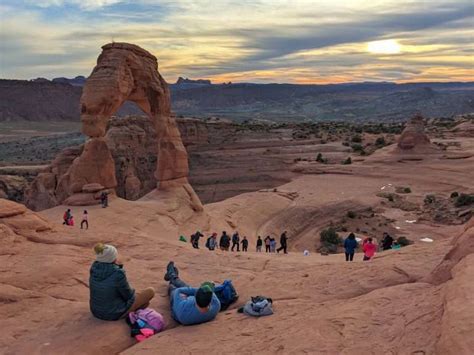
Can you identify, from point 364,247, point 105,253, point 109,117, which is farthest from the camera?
point 109,117

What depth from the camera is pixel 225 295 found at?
7.52m

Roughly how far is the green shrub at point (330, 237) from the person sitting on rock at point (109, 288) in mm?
18900

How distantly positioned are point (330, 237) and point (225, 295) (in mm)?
18429

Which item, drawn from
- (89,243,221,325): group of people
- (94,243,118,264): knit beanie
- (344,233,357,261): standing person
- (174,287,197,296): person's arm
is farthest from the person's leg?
(344,233,357,261): standing person

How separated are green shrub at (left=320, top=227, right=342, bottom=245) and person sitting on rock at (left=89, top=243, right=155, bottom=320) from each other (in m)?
18.9

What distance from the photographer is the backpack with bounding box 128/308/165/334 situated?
22.4 feet

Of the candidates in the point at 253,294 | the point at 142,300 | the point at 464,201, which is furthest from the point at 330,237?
the point at 142,300

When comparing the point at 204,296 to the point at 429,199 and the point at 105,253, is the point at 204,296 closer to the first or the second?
the point at 105,253

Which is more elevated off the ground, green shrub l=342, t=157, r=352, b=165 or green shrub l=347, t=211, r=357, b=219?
green shrub l=342, t=157, r=352, b=165

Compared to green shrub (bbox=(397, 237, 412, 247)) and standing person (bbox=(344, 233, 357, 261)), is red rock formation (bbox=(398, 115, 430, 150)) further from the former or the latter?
standing person (bbox=(344, 233, 357, 261))

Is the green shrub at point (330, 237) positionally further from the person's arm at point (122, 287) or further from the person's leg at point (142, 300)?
the person's arm at point (122, 287)

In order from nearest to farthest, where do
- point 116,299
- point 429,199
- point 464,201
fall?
point 116,299 → point 464,201 → point 429,199

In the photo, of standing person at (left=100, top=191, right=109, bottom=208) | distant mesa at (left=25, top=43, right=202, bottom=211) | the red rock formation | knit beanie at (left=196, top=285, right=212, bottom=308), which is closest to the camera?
knit beanie at (left=196, top=285, right=212, bottom=308)

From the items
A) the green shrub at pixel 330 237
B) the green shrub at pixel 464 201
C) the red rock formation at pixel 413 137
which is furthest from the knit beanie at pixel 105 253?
the red rock formation at pixel 413 137
